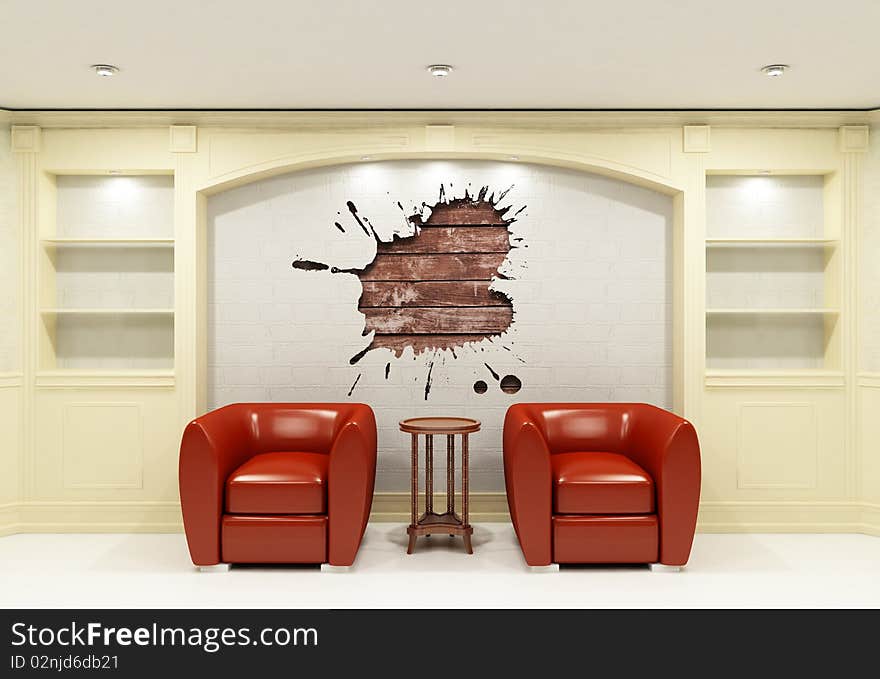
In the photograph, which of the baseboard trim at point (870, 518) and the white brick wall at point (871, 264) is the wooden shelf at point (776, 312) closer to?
the white brick wall at point (871, 264)

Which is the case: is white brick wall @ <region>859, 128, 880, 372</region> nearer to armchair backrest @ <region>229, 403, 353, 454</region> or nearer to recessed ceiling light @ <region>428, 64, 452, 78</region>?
recessed ceiling light @ <region>428, 64, 452, 78</region>

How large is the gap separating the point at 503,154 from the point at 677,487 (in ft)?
7.48

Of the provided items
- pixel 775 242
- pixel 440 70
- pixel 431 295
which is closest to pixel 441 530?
pixel 431 295

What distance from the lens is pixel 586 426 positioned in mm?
4500

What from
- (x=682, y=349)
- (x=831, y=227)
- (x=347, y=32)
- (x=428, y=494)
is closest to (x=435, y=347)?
(x=428, y=494)

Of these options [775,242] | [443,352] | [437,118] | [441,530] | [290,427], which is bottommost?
[441,530]

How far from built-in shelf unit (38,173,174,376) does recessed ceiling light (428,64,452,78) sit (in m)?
2.01

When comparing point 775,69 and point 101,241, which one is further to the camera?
point 101,241

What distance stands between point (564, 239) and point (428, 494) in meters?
1.87

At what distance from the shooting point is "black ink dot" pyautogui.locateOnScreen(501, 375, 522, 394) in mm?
4969

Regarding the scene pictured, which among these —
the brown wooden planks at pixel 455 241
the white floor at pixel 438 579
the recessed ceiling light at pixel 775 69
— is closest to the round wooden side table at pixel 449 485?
the white floor at pixel 438 579

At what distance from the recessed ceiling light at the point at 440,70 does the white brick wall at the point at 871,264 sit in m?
2.73

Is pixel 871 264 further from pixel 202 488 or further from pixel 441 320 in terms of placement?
pixel 202 488

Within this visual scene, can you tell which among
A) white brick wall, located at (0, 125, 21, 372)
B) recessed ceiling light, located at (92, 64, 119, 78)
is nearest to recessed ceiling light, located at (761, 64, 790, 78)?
recessed ceiling light, located at (92, 64, 119, 78)
